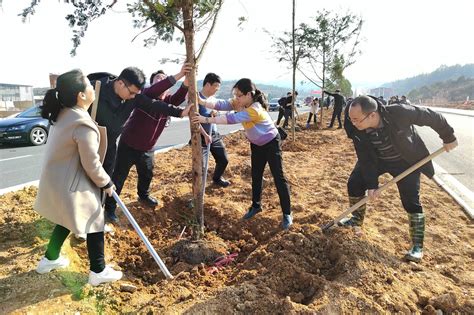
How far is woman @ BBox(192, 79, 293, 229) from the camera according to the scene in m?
3.77

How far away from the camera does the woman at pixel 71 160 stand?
2.51 m

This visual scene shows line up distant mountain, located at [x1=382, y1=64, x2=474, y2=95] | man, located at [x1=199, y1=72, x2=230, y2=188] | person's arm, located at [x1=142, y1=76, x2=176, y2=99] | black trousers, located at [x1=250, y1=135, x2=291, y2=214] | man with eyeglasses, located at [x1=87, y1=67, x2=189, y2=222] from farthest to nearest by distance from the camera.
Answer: distant mountain, located at [x1=382, y1=64, x2=474, y2=95] → man, located at [x1=199, y1=72, x2=230, y2=188] → black trousers, located at [x1=250, y1=135, x2=291, y2=214] → person's arm, located at [x1=142, y1=76, x2=176, y2=99] → man with eyeglasses, located at [x1=87, y1=67, x2=189, y2=222]

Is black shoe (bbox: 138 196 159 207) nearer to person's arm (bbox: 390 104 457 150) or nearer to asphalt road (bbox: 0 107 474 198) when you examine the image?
person's arm (bbox: 390 104 457 150)

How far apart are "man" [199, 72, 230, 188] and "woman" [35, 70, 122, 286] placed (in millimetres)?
2070

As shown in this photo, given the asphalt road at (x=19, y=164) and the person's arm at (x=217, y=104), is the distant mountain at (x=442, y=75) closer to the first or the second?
the asphalt road at (x=19, y=164)

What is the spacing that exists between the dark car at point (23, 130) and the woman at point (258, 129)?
930cm

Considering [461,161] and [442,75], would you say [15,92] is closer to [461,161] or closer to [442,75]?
[461,161]

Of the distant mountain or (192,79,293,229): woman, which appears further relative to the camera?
the distant mountain

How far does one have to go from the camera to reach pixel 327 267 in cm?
319

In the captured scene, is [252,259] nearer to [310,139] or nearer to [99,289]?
[99,289]

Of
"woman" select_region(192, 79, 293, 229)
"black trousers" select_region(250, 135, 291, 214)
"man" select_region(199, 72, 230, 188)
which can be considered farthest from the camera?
"man" select_region(199, 72, 230, 188)

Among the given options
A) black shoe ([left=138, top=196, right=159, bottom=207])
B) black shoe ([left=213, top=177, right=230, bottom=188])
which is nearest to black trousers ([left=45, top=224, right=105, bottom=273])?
black shoe ([left=138, top=196, right=159, bottom=207])

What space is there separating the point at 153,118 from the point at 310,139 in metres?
8.56

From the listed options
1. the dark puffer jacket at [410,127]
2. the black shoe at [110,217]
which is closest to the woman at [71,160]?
the black shoe at [110,217]
